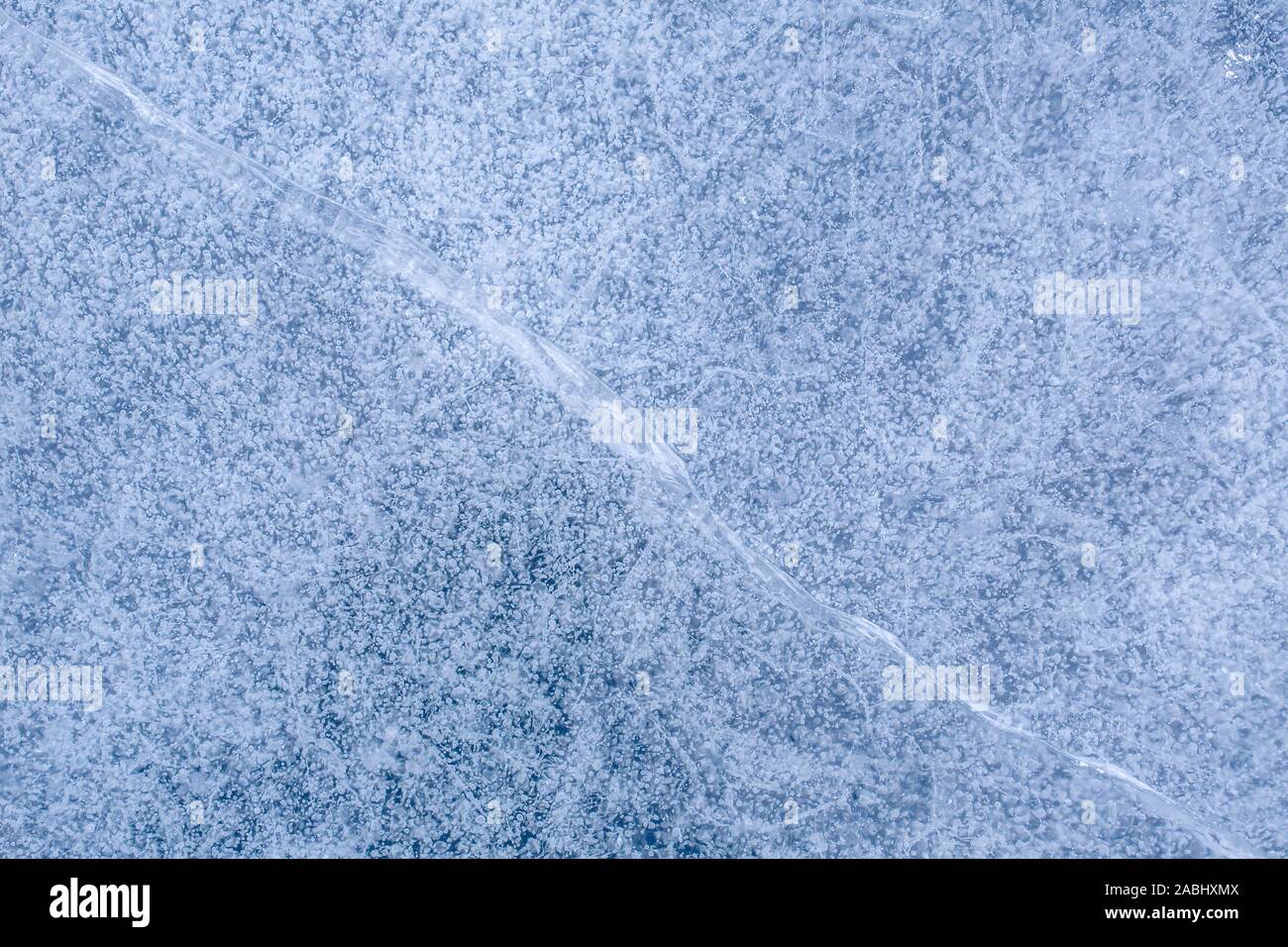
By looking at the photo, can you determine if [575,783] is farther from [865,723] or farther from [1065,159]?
[1065,159]

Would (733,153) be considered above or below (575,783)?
above

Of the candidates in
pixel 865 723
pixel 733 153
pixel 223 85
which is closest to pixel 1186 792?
pixel 865 723

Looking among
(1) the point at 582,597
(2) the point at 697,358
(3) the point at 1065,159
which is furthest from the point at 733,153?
(1) the point at 582,597

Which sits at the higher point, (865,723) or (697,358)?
(697,358)
